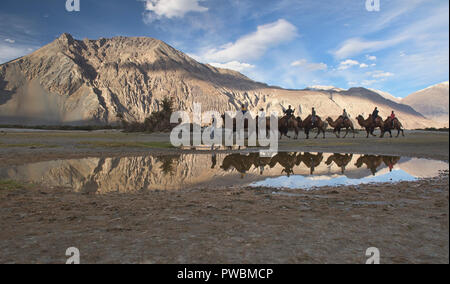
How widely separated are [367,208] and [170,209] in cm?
411

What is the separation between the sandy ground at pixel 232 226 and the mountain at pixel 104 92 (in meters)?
141

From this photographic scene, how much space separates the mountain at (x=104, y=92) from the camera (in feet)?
499

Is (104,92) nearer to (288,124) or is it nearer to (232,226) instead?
(288,124)

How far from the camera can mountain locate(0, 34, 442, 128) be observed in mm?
152125

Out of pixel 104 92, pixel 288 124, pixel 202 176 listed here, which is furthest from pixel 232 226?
pixel 104 92

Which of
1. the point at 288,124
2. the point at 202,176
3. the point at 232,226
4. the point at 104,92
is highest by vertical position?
the point at 104,92

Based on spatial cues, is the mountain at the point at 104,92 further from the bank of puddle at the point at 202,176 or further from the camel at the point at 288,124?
the bank of puddle at the point at 202,176

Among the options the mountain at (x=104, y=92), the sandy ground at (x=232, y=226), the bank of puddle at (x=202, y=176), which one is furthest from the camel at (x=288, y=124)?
the mountain at (x=104, y=92)

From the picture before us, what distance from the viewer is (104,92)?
16275 centimetres

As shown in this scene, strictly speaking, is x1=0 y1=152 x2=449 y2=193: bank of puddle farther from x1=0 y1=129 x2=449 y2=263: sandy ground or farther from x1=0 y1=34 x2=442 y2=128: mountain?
x1=0 y1=34 x2=442 y2=128: mountain

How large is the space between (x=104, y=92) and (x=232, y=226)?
176m

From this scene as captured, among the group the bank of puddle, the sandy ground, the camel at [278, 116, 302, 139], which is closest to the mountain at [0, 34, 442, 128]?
the camel at [278, 116, 302, 139]

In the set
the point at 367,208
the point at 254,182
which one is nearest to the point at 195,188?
the point at 254,182

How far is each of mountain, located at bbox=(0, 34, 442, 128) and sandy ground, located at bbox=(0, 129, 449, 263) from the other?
464 feet
